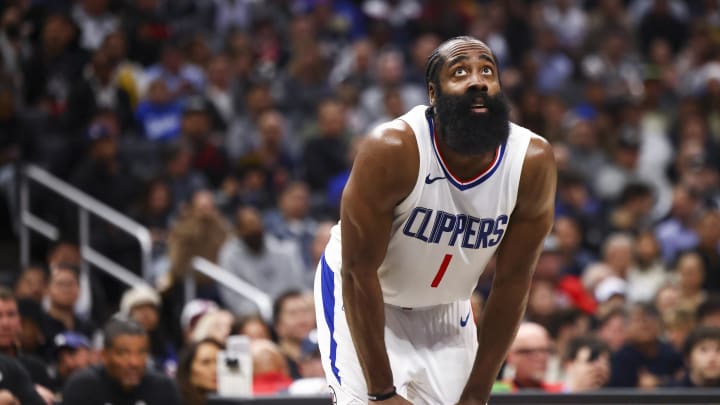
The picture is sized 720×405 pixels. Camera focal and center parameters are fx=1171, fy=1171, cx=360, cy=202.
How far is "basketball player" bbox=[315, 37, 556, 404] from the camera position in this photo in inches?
139

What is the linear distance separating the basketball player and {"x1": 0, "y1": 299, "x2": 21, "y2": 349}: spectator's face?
246 centimetres

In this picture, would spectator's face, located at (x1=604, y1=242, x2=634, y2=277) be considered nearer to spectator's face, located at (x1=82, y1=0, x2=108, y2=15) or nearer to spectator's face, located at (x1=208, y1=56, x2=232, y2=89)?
spectator's face, located at (x1=208, y1=56, x2=232, y2=89)

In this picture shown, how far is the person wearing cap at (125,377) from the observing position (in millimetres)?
5691

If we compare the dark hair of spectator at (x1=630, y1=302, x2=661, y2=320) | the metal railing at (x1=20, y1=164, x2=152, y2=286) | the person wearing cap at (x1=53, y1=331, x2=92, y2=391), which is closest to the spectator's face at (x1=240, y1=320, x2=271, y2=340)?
the person wearing cap at (x1=53, y1=331, x2=92, y2=391)

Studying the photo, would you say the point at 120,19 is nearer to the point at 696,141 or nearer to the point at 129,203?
the point at 129,203

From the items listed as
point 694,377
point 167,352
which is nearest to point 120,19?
point 167,352

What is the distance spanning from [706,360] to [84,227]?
4603 millimetres

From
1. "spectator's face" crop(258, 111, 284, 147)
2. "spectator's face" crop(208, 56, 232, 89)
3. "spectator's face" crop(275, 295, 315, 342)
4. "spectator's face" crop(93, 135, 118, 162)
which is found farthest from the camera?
"spectator's face" crop(208, 56, 232, 89)

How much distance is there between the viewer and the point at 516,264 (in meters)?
3.74

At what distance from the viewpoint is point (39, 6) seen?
33.7 ft

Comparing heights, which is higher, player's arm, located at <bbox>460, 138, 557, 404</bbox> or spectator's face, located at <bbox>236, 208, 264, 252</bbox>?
spectator's face, located at <bbox>236, 208, 264, 252</bbox>

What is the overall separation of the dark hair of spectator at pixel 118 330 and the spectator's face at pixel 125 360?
0.06 feet

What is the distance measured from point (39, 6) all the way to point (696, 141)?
605cm

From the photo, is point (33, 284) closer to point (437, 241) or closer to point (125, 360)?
point (125, 360)
